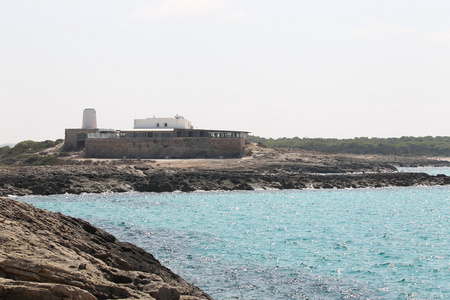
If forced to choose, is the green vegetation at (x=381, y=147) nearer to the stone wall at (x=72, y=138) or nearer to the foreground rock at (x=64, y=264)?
the stone wall at (x=72, y=138)

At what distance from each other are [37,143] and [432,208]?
55.2 m

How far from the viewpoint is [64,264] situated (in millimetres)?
8977

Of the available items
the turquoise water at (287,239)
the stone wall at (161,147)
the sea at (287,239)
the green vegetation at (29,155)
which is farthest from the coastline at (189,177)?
the stone wall at (161,147)

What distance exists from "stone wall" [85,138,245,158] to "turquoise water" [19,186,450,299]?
1952 centimetres

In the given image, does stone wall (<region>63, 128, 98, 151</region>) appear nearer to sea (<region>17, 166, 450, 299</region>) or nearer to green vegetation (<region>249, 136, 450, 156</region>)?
sea (<region>17, 166, 450, 299</region>)

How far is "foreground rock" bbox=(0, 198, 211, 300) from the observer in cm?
796

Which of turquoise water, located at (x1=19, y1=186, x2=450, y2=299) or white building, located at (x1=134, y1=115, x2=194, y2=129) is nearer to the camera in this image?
turquoise water, located at (x1=19, y1=186, x2=450, y2=299)

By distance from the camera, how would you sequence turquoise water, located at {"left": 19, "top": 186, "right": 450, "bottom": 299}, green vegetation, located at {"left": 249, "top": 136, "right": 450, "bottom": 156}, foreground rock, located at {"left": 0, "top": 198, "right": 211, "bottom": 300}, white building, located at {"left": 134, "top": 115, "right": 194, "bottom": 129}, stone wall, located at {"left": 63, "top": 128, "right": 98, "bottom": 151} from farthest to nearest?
green vegetation, located at {"left": 249, "top": 136, "right": 450, "bottom": 156} → white building, located at {"left": 134, "top": 115, "right": 194, "bottom": 129} → stone wall, located at {"left": 63, "top": 128, "right": 98, "bottom": 151} → turquoise water, located at {"left": 19, "top": 186, "right": 450, "bottom": 299} → foreground rock, located at {"left": 0, "top": 198, "right": 211, "bottom": 300}

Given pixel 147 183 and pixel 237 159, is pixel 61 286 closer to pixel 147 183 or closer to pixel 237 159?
pixel 147 183

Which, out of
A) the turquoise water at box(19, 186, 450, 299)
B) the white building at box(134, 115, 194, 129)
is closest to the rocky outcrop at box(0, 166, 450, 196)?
the turquoise water at box(19, 186, 450, 299)

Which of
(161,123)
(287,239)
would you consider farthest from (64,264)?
(161,123)

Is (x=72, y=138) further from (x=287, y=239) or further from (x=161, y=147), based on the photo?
(x=287, y=239)

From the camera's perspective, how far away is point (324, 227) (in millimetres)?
25641

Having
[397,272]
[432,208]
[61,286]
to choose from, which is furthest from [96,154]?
[61,286]
